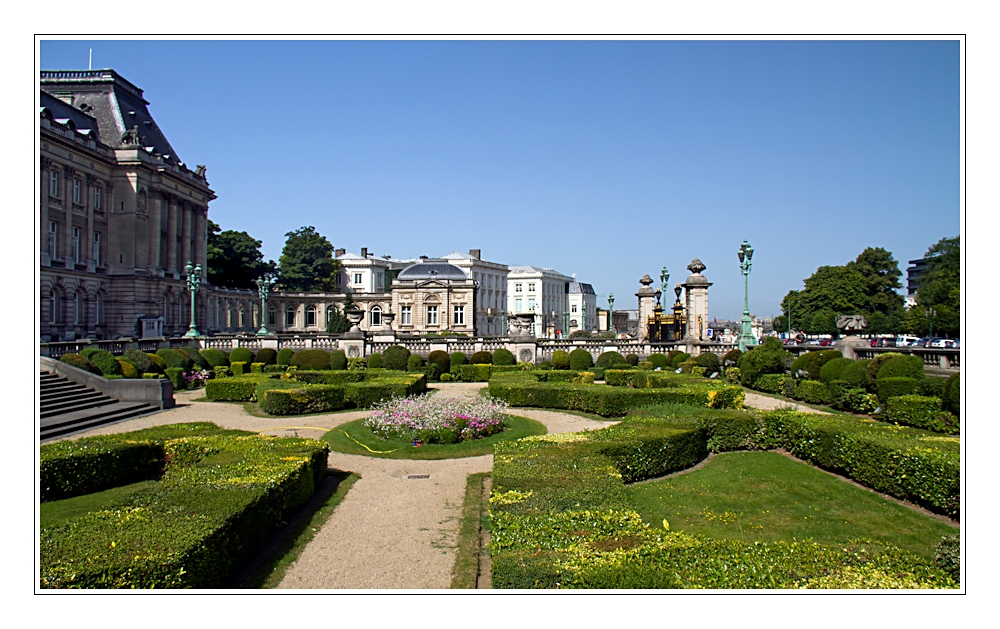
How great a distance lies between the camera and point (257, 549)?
28.7 feet

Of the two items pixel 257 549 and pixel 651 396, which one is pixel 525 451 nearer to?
pixel 257 549

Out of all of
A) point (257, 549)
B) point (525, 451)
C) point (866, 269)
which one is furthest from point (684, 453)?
point (866, 269)

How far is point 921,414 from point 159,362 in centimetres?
2836

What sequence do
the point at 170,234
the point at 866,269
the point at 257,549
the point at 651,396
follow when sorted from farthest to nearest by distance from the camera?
1. the point at 866,269
2. the point at 170,234
3. the point at 651,396
4. the point at 257,549

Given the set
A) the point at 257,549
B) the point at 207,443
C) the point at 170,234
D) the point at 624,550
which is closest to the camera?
the point at 624,550

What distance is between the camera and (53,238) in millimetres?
43219

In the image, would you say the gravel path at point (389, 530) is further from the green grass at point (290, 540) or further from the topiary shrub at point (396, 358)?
the topiary shrub at point (396, 358)

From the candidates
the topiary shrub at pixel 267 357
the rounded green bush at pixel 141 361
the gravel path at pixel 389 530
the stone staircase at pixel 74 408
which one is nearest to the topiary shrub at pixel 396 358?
the topiary shrub at pixel 267 357

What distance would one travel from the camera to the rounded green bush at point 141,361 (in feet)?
86.7

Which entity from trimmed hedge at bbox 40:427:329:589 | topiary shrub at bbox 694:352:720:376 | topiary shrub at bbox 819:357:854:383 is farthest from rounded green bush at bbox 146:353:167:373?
topiary shrub at bbox 819:357:854:383

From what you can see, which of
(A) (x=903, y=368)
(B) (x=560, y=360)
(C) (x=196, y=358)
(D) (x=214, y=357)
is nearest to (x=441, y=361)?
(B) (x=560, y=360)

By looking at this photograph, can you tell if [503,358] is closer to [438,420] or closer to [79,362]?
[438,420]

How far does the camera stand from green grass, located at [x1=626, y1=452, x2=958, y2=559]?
9.04 meters
